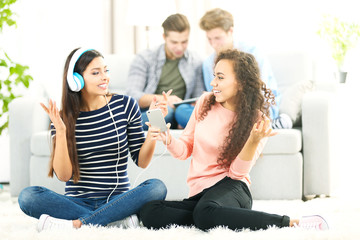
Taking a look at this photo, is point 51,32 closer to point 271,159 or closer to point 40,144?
point 40,144

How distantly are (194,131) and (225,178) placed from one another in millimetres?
239

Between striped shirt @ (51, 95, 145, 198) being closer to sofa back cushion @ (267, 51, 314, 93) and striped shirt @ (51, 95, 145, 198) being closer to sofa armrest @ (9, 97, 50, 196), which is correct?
sofa armrest @ (9, 97, 50, 196)

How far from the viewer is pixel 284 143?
2.53 m

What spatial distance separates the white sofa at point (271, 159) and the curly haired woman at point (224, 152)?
621 mm

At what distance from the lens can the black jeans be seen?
166 cm

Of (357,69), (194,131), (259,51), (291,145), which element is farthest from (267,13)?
(194,131)

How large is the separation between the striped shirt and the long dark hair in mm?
32

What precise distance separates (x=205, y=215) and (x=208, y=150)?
294mm

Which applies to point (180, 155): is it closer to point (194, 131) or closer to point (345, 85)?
point (194, 131)

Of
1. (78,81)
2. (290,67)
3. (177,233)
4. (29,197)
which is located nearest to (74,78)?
(78,81)

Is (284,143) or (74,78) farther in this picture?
(284,143)

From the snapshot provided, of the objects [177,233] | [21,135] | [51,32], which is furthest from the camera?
[51,32]

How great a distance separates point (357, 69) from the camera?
11.9 feet

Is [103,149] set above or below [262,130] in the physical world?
below
